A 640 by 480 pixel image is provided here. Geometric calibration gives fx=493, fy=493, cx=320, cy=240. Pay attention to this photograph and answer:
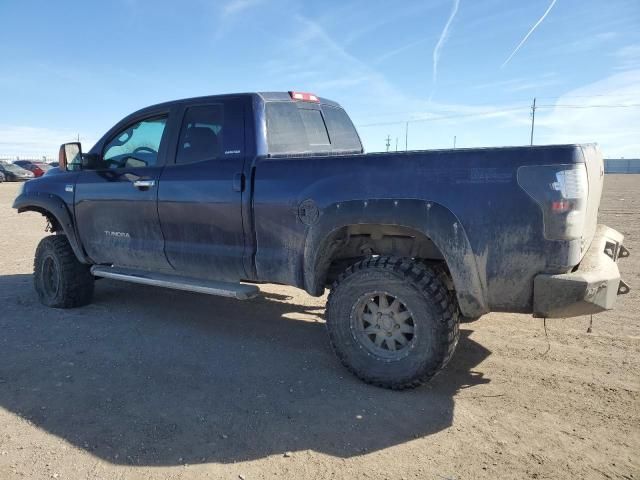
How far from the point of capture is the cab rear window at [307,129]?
435cm

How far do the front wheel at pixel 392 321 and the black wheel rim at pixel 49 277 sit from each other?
3576mm

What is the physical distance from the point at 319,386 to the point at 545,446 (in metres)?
1.48

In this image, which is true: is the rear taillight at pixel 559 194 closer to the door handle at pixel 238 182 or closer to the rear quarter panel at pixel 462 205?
the rear quarter panel at pixel 462 205

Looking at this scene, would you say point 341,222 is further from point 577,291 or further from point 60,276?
point 60,276

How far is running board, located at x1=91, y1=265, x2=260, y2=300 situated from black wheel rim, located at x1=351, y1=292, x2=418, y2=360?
3.15ft

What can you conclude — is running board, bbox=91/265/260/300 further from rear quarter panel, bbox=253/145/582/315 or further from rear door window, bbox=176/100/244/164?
rear door window, bbox=176/100/244/164

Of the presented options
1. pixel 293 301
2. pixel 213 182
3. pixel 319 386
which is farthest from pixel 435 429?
pixel 293 301

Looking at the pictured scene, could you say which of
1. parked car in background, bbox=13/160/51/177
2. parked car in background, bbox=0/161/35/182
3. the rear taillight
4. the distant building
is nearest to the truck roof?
the rear taillight

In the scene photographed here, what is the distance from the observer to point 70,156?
5.23m

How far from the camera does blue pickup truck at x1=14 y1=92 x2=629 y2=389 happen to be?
294 centimetres

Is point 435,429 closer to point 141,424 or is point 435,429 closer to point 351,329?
point 351,329

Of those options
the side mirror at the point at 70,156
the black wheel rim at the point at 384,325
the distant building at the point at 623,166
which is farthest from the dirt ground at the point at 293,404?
the distant building at the point at 623,166

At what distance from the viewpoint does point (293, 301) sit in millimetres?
5738

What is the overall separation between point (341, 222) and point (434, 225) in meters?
0.66
